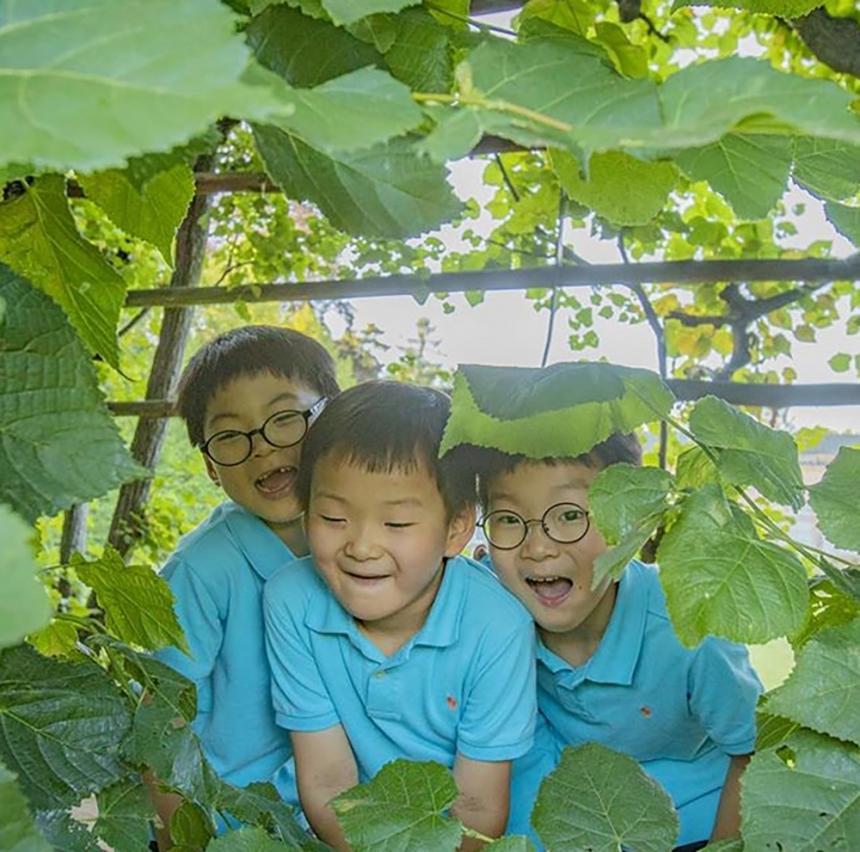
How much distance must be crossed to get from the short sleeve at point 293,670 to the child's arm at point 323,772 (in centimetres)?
1

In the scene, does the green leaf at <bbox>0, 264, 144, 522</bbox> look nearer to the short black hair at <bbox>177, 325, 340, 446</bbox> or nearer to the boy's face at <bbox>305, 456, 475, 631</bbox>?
the boy's face at <bbox>305, 456, 475, 631</bbox>

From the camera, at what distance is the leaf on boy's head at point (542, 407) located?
436 mm

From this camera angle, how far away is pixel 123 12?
187mm

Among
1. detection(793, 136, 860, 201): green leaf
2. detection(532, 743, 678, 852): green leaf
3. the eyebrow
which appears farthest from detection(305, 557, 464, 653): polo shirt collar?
detection(793, 136, 860, 201): green leaf

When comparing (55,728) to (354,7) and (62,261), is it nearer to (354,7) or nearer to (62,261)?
(62,261)

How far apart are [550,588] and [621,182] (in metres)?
0.56

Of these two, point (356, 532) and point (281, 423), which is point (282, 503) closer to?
point (281, 423)

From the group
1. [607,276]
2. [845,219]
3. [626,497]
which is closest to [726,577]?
[626,497]

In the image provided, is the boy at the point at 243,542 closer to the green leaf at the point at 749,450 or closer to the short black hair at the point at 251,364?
the short black hair at the point at 251,364

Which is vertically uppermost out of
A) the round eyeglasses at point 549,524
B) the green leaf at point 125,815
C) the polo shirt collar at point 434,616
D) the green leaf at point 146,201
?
the green leaf at point 146,201

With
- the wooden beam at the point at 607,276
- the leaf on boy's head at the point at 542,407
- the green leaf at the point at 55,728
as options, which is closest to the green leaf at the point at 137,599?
the green leaf at the point at 55,728

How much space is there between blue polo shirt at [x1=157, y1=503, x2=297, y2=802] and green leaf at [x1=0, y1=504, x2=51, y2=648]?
35.5 inches

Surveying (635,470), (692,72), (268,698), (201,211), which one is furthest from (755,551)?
(201,211)

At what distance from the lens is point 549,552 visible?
2.97 feet
